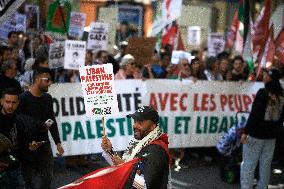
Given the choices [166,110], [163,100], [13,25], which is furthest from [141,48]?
[13,25]

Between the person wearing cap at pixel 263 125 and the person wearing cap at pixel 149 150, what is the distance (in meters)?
3.38

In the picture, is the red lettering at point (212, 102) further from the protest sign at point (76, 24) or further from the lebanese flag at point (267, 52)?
the protest sign at point (76, 24)

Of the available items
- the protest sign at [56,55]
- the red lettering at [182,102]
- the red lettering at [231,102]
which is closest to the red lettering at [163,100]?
the red lettering at [182,102]

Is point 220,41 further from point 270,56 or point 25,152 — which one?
point 25,152

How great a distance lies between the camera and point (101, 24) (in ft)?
41.4

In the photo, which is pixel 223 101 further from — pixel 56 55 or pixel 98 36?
pixel 56 55

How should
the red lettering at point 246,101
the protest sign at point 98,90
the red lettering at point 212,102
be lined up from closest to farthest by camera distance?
the protest sign at point 98,90 → the red lettering at point 212,102 → the red lettering at point 246,101

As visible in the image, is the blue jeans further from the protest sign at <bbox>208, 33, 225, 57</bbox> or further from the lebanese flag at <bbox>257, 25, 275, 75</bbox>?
the protest sign at <bbox>208, 33, 225, 57</bbox>

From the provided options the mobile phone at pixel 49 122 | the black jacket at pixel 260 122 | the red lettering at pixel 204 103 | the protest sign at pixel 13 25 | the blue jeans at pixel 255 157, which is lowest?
the blue jeans at pixel 255 157

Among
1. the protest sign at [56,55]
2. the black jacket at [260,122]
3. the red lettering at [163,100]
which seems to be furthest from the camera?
the red lettering at [163,100]

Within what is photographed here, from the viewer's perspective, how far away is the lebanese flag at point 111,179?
189 inches

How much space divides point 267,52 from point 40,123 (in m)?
5.93

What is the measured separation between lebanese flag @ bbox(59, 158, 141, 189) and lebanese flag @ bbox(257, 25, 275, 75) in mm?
6880

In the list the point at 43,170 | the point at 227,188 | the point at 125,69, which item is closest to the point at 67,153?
the point at 125,69
